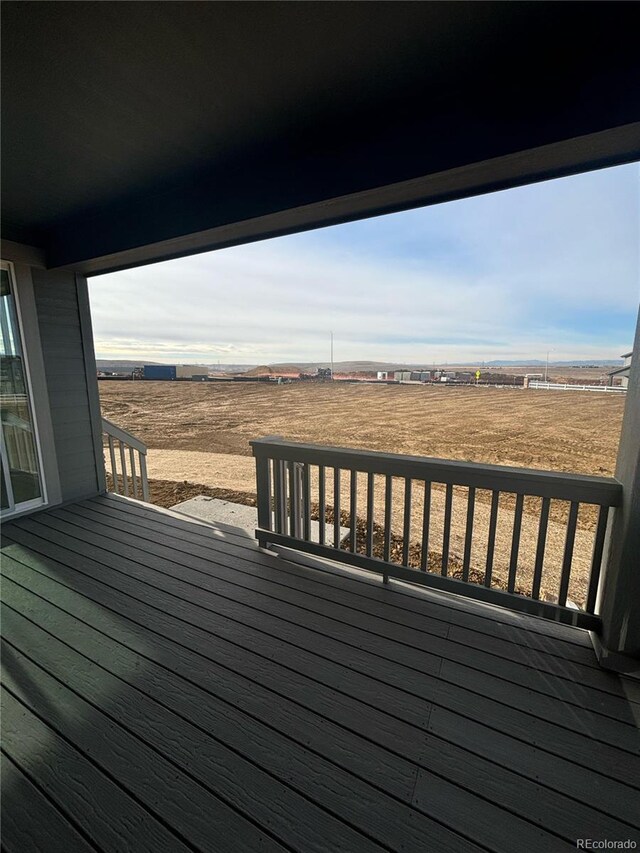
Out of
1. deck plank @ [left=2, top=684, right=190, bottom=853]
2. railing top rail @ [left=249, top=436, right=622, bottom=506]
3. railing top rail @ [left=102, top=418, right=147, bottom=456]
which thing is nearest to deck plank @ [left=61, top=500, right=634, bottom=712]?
railing top rail @ [left=249, top=436, right=622, bottom=506]

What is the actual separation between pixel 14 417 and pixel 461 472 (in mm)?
3674

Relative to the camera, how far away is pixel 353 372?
55.3 ft

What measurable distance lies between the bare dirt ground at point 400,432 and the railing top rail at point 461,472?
2.35 metres

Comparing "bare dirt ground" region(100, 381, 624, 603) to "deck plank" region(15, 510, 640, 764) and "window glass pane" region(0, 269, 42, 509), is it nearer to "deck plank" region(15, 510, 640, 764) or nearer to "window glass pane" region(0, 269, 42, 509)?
"deck plank" region(15, 510, 640, 764)

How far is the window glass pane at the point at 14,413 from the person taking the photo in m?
3.07

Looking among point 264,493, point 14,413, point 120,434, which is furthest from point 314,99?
Answer: point 120,434

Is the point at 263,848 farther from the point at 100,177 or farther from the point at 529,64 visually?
the point at 100,177

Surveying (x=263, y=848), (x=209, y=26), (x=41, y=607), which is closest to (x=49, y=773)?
(x=263, y=848)

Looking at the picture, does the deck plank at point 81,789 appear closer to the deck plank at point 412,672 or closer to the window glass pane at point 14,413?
the deck plank at point 412,672

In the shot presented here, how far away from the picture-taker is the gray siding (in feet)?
10.9

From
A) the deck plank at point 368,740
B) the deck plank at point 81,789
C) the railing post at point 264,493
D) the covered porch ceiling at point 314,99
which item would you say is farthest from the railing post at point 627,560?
the railing post at point 264,493

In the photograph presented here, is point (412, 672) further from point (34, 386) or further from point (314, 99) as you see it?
point (34, 386)

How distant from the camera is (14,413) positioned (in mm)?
3154

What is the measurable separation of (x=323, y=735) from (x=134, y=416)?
17053 millimetres
